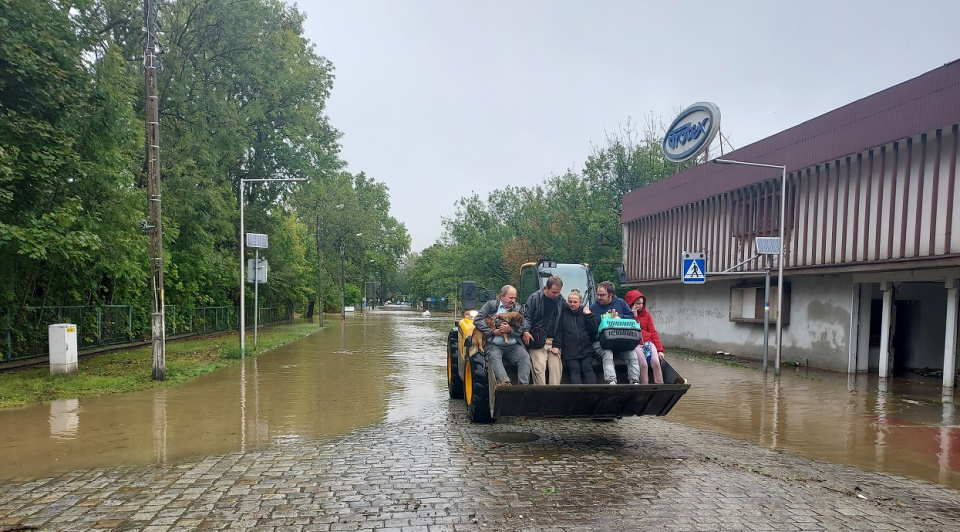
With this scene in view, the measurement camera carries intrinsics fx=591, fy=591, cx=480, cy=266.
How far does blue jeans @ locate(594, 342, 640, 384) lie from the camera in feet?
24.1

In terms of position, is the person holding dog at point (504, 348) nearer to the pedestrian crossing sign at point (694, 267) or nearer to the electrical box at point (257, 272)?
the pedestrian crossing sign at point (694, 267)

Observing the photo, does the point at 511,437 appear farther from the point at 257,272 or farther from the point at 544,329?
the point at 257,272

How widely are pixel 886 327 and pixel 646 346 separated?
11.2 m

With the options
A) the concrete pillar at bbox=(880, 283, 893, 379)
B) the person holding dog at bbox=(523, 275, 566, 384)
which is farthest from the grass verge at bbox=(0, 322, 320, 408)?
→ the concrete pillar at bbox=(880, 283, 893, 379)

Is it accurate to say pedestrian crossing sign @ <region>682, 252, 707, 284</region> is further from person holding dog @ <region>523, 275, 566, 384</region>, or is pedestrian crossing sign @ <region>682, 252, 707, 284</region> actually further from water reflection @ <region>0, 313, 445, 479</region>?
person holding dog @ <region>523, 275, 566, 384</region>

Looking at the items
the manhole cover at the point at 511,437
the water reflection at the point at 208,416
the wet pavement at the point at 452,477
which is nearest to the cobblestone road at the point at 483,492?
the wet pavement at the point at 452,477

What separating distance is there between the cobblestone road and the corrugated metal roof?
10749 millimetres

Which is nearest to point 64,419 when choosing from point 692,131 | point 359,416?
point 359,416

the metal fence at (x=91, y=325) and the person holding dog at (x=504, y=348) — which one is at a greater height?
the person holding dog at (x=504, y=348)

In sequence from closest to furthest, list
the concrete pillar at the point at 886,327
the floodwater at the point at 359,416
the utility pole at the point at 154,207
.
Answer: the floodwater at the point at 359,416 < the utility pole at the point at 154,207 < the concrete pillar at the point at 886,327

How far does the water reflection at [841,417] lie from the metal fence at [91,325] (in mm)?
15737

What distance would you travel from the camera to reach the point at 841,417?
32.8ft

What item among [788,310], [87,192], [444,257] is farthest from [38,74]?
[444,257]

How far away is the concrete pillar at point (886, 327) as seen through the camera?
15.2m
